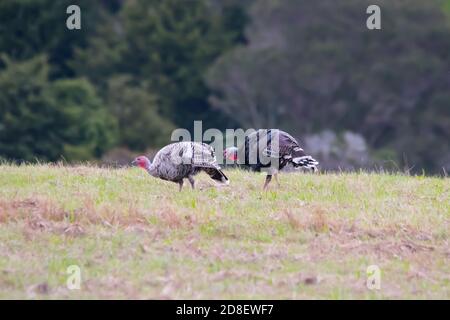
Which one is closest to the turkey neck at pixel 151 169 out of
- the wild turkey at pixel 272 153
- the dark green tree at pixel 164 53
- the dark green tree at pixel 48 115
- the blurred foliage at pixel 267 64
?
the wild turkey at pixel 272 153

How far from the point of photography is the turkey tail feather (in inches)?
639

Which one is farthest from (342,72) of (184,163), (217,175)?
(184,163)

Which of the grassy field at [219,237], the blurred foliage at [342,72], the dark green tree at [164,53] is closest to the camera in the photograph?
the grassy field at [219,237]

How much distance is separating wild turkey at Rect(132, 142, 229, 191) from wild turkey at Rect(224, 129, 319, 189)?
1.55ft

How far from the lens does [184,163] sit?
15.9 metres

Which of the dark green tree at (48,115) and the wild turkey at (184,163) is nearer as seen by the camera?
the wild turkey at (184,163)

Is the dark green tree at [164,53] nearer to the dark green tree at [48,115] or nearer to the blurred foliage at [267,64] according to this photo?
the blurred foliage at [267,64]

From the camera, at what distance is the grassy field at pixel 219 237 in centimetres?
1261

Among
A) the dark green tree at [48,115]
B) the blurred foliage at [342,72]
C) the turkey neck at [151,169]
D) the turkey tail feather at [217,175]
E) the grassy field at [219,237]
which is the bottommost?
the grassy field at [219,237]

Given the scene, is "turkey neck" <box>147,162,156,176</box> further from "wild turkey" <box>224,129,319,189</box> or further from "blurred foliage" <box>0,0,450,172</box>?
"blurred foliage" <box>0,0,450,172</box>

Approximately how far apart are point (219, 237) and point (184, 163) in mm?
1920

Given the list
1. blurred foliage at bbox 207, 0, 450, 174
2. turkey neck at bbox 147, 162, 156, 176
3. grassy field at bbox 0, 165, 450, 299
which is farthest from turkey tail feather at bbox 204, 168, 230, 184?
blurred foliage at bbox 207, 0, 450, 174

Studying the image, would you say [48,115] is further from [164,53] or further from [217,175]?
[217,175]

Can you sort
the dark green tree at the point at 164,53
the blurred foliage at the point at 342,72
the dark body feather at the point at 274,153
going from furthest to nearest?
the dark green tree at the point at 164,53
the blurred foliage at the point at 342,72
the dark body feather at the point at 274,153
